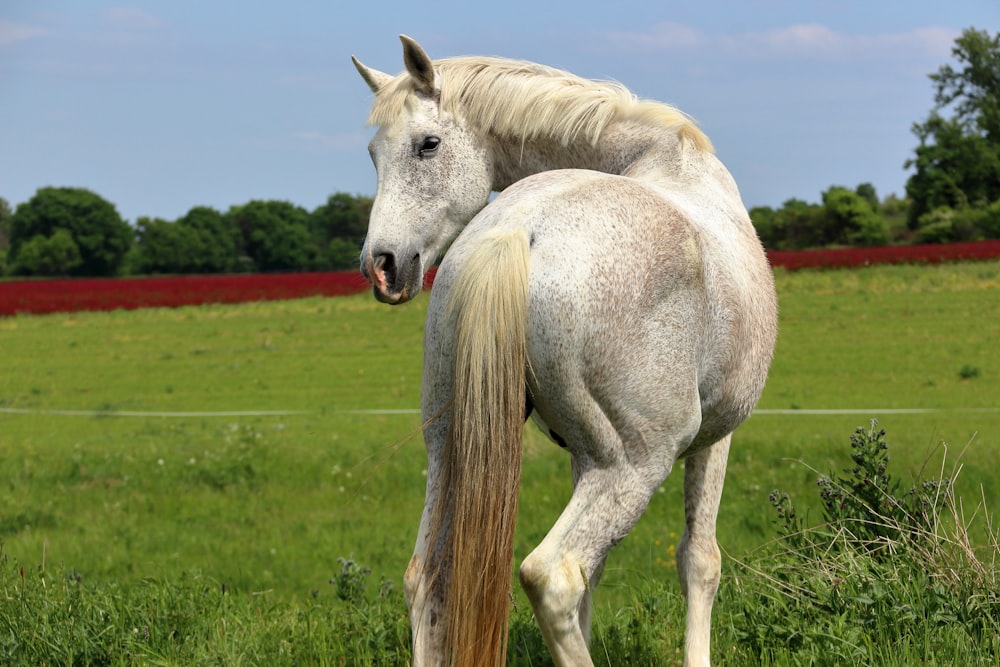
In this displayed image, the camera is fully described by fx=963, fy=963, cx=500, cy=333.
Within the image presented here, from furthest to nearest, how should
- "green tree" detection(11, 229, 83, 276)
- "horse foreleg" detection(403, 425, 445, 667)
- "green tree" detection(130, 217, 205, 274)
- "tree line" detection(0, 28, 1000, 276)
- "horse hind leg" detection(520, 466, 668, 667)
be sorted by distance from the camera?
1. "green tree" detection(11, 229, 83, 276)
2. "green tree" detection(130, 217, 205, 274)
3. "tree line" detection(0, 28, 1000, 276)
4. "horse foreleg" detection(403, 425, 445, 667)
5. "horse hind leg" detection(520, 466, 668, 667)

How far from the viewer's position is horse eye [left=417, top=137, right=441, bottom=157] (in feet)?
9.79

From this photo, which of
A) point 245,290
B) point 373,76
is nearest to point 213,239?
point 245,290

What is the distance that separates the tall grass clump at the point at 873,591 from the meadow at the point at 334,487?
0.02m

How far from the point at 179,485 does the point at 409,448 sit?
221cm

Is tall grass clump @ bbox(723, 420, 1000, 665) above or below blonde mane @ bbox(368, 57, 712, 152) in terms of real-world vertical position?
below

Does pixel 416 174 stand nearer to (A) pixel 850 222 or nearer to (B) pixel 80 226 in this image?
(A) pixel 850 222

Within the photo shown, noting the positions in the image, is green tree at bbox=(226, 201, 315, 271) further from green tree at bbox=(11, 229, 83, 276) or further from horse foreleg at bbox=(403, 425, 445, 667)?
horse foreleg at bbox=(403, 425, 445, 667)

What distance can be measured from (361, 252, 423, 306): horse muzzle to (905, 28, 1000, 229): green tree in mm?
55547

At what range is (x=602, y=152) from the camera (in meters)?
3.16

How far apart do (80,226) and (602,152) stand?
3400 inches

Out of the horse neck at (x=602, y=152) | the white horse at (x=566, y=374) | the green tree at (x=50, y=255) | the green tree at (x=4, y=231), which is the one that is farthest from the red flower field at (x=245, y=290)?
the green tree at (x=4, y=231)

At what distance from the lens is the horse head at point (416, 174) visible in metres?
2.87

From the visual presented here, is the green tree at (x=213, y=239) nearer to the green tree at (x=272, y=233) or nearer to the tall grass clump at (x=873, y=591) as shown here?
the green tree at (x=272, y=233)

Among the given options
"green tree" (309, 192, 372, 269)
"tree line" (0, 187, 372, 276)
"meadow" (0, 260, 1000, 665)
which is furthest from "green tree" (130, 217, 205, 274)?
"meadow" (0, 260, 1000, 665)
